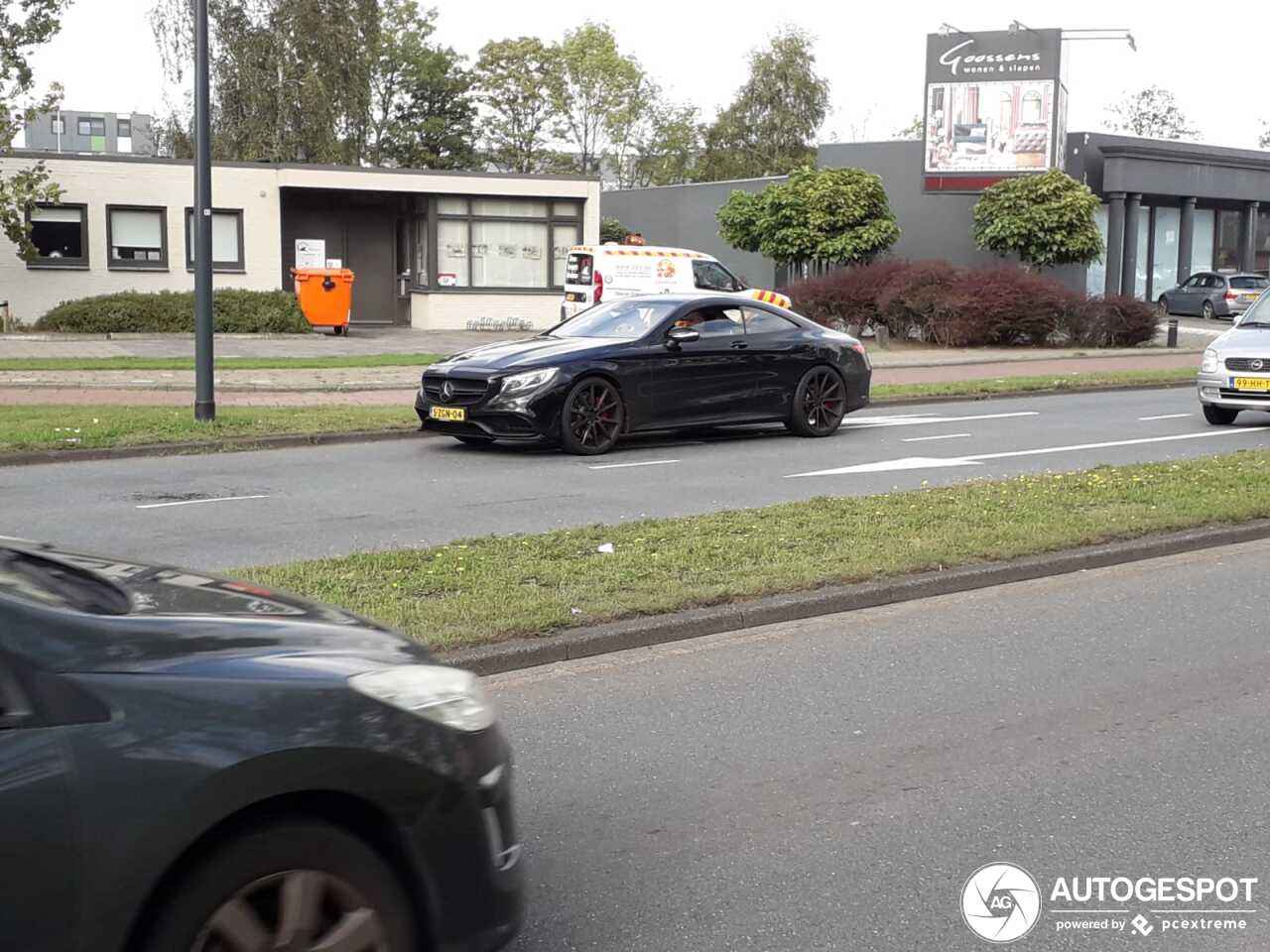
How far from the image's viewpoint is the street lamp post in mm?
14414

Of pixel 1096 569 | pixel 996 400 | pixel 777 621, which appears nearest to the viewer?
pixel 777 621

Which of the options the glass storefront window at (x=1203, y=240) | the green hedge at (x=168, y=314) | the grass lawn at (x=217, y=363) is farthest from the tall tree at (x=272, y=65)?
the glass storefront window at (x=1203, y=240)

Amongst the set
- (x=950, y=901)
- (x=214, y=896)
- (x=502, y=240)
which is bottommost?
(x=950, y=901)

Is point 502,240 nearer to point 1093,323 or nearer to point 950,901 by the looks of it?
point 1093,323

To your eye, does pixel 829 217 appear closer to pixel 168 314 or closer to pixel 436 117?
pixel 168 314

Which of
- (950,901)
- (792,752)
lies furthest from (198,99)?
(950,901)

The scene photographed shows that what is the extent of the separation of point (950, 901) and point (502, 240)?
108 feet

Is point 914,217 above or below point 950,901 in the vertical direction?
above

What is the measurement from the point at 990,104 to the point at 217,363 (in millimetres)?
24657

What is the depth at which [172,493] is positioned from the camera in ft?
38.2

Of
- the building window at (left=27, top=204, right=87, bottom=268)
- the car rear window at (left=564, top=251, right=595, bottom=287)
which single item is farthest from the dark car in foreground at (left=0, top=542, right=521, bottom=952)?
the building window at (left=27, top=204, right=87, bottom=268)

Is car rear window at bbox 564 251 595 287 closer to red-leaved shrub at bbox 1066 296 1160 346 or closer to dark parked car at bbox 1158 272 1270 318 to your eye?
red-leaved shrub at bbox 1066 296 1160 346

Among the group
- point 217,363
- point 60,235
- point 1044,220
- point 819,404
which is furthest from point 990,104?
point 819,404

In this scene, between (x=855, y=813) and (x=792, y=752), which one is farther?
(x=792, y=752)
